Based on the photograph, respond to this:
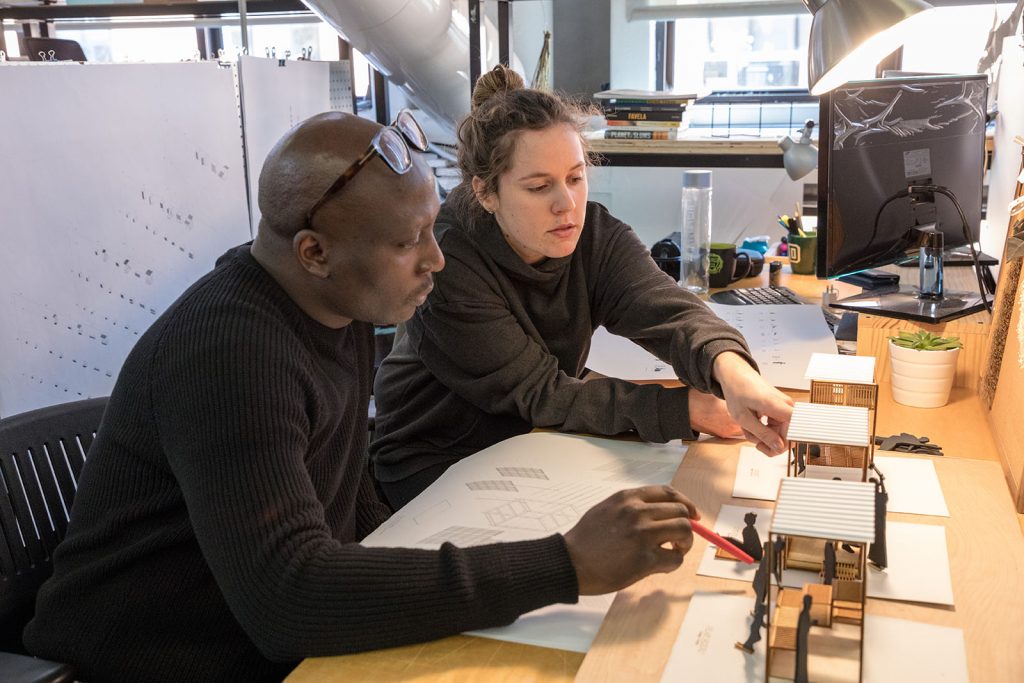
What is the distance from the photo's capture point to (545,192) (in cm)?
156

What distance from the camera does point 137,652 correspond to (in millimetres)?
1050

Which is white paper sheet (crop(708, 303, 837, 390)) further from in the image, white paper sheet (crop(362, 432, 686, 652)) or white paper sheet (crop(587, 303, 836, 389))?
white paper sheet (crop(362, 432, 686, 652))

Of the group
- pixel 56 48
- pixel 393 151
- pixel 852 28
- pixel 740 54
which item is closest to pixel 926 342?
pixel 852 28

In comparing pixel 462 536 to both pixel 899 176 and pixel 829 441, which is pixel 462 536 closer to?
pixel 829 441

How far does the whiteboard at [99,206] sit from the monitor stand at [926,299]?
1.91 meters

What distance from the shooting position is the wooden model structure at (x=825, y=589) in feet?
2.51

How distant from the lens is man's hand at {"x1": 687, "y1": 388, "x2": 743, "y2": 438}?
138 centimetres

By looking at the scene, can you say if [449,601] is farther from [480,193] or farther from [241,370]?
[480,193]

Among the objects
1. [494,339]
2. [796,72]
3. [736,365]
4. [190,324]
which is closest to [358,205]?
[190,324]

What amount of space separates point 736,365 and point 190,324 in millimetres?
770

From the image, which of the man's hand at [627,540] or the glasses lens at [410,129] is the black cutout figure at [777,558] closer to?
the man's hand at [627,540]

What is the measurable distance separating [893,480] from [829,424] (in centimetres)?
26

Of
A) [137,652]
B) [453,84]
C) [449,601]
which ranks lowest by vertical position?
[137,652]

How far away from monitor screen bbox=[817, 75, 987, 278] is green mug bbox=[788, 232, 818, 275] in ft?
1.52
